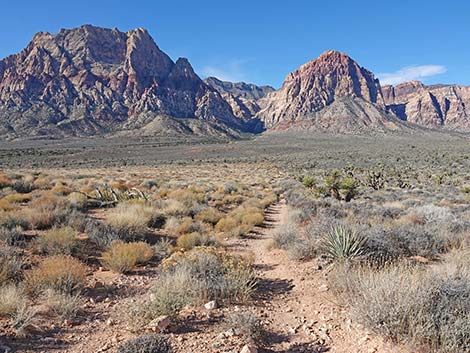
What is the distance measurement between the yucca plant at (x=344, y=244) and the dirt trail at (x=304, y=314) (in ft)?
1.50

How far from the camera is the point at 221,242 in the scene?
8930mm

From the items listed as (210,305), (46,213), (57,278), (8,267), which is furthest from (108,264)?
(46,213)

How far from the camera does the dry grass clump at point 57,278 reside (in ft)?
16.4

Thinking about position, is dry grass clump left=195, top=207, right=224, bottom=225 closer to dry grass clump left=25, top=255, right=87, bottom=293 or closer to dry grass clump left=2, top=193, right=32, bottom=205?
dry grass clump left=25, top=255, right=87, bottom=293

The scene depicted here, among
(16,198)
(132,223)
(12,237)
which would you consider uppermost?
(16,198)

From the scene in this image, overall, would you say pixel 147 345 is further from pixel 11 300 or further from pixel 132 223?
pixel 132 223

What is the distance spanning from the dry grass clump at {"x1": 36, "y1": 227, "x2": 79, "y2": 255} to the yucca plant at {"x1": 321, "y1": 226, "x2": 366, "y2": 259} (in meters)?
5.38

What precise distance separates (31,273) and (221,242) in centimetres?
465

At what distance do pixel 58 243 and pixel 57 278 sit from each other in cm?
192

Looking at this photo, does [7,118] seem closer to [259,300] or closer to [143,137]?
[143,137]

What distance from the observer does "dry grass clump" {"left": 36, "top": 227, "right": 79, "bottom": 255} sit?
6691 millimetres

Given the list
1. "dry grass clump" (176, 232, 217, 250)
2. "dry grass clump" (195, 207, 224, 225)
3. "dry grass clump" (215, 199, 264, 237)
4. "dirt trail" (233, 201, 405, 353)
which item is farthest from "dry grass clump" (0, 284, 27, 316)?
"dry grass clump" (195, 207, 224, 225)

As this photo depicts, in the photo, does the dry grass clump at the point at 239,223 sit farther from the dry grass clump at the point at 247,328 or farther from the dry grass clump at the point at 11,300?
the dry grass clump at the point at 11,300

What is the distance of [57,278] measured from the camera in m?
5.12
